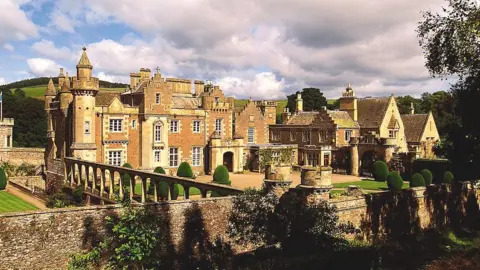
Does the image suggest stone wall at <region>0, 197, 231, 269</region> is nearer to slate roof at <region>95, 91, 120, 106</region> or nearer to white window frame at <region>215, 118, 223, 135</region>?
slate roof at <region>95, 91, 120, 106</region>

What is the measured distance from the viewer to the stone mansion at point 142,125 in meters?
32.0

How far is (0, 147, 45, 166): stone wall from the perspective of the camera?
44.6 metres

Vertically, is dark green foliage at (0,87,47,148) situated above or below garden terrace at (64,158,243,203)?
above

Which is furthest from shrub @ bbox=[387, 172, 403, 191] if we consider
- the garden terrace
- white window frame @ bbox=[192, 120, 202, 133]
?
white window frame @ bbox=[192, 120, 202, 133]

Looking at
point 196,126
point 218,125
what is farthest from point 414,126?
point 196,126

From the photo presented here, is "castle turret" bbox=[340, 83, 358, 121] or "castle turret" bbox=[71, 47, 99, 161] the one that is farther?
"castle turret" bbox=[340, 83, 358, 121]

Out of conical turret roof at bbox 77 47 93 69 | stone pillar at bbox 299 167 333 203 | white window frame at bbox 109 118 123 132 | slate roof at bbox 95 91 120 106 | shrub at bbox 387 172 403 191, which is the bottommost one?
shrub at bbox 387 172 403 191

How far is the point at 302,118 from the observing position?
49.0m

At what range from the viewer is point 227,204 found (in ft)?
52.7

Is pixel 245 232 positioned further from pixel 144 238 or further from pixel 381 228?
pixel 381 228

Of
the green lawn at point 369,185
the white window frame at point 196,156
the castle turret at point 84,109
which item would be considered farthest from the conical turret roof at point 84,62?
the green lawn at point 369,185

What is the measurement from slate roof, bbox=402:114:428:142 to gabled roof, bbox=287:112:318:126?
35.2 feet

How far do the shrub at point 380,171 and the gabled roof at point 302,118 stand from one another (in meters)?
11.7

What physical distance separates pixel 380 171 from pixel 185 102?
758 inches
